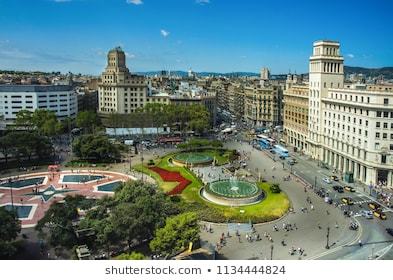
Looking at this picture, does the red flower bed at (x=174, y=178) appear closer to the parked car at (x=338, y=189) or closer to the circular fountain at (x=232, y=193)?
the circular fountain at (x=232, y=193)

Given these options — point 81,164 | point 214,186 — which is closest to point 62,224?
point 214,186

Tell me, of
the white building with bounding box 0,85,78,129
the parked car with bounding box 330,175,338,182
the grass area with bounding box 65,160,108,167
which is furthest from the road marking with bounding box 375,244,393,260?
the white building with bounding box 0,85,78,129

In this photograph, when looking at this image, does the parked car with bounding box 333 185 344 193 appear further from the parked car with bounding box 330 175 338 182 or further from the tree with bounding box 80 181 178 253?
the tree with bounding box 80 181 178 253

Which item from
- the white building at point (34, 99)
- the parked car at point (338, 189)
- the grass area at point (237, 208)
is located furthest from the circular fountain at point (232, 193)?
the white building at point (34, 99)

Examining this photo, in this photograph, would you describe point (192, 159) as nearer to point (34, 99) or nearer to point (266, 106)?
point (34, 99)
